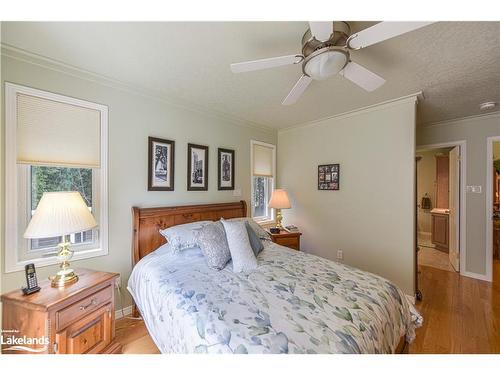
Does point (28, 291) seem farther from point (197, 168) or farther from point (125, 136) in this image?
point (197, 168)

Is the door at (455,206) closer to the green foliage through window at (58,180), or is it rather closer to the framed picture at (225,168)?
the framed picture at (225,168)

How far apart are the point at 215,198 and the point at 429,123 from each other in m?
3.81

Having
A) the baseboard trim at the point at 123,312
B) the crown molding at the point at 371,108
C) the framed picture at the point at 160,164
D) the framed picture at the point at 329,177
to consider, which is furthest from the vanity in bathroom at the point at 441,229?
the baseboard trim at the point at 123,312

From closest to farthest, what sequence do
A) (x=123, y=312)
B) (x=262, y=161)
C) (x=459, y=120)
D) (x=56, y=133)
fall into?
(x=56, y=133) → (x=123, y=312) → (x=459, y=120) → (x=262, y=161)

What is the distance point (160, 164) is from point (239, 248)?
1394 mm

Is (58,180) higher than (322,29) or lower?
lower

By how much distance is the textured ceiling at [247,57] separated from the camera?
56.6 inches

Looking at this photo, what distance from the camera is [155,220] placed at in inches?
92.6

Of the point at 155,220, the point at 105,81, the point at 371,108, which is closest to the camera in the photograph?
the point at 105,81

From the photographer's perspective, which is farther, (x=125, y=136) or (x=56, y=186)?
(x=125, y=136)

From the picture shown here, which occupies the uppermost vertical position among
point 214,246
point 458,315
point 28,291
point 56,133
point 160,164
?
point 56,133

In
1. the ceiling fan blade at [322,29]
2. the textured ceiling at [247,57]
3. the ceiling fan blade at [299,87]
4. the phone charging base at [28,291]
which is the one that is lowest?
the phone charging base at [28,291]

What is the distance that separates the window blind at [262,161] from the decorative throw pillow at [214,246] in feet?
5.92

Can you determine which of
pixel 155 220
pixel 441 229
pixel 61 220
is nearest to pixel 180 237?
pixel 155 220
